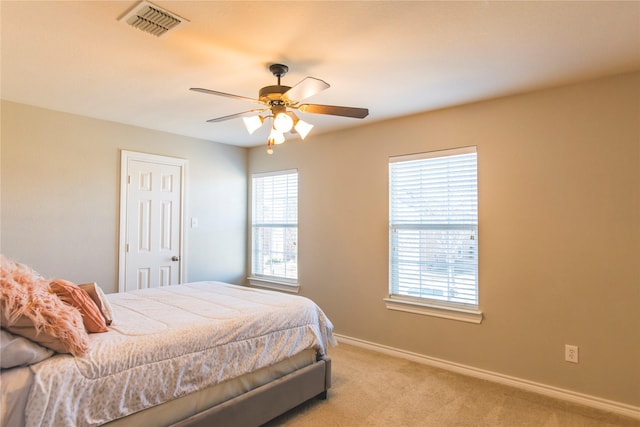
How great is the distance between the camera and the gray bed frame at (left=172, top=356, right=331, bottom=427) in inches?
80.4

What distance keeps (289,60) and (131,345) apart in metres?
1.90

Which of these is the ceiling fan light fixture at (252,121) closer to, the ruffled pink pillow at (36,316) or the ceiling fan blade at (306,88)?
the ceiling fan blade at (306,88)

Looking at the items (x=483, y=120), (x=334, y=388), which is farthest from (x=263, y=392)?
(x=483, y=120)

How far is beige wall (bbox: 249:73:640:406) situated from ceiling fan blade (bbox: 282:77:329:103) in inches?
67.8

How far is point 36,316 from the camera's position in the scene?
61.9 inches

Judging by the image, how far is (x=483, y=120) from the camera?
3236mm

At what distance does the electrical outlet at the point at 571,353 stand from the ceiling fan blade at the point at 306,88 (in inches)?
102

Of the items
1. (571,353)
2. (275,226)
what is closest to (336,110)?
(571,353)

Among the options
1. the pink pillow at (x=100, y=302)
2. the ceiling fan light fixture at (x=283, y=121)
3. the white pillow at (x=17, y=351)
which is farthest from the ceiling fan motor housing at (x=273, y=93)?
the white pillow at (x=17, y=351)

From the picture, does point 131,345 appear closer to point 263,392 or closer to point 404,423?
point 263,392

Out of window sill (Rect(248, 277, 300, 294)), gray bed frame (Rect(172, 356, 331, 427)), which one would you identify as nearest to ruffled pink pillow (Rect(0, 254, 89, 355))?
gray bed frame (Rect(172, 356, 331, 427))

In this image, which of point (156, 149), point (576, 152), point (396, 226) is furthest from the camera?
point (156, 149)

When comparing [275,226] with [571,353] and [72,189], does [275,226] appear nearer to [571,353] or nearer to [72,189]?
[72,189]

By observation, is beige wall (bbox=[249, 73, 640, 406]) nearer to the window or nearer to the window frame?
the window
